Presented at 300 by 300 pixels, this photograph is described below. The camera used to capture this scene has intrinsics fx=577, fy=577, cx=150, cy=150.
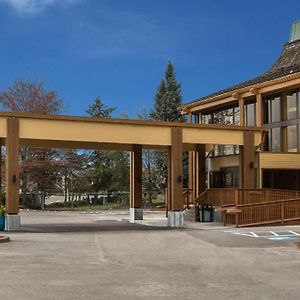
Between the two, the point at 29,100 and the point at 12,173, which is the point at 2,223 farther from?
the point at 29,100

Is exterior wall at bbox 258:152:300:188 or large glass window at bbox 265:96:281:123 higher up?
large glass window at bbox 265:96:281:123

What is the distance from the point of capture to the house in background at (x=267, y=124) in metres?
33.5

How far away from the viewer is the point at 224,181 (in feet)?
126

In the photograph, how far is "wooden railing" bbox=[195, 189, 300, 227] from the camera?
27.4 m

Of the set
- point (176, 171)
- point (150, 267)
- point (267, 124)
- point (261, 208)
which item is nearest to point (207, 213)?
point (261, 208)

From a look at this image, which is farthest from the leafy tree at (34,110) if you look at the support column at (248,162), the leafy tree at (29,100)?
the support column at (248,162)

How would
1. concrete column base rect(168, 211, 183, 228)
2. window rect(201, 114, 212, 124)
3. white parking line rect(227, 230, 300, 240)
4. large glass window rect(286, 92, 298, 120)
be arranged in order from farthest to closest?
window rect(201, 114, 212, 124) < large glass window rect(286, 92, 298, 120) < concrete column base rect(168, 211, 183, 228) < white parking line rect(227, 230, 300, 240)

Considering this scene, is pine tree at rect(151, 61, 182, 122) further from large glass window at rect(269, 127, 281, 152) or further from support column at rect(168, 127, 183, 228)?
support column at rect(168, 127, 183, 228)

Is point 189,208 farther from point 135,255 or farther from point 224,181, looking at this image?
point 135,255

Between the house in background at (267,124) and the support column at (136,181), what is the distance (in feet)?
18.8

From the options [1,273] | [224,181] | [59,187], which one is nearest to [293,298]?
[1,273]

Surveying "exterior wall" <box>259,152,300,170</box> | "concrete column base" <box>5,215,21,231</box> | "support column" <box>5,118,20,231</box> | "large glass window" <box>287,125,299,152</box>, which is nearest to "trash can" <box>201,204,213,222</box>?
"exterior wall" <box>259,152,300,170</box>

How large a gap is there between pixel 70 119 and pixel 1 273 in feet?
46.9

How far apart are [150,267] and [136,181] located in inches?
765
